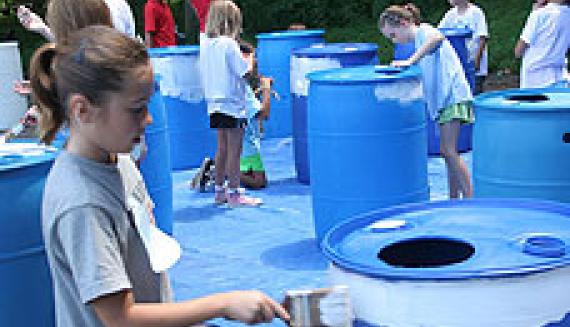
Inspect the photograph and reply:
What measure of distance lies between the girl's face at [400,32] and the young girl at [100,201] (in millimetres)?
3678

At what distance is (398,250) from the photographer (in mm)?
2402

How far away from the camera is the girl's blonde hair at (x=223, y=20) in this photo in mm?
5738

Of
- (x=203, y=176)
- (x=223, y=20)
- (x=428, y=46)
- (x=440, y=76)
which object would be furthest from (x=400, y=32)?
(x=203, y=176)

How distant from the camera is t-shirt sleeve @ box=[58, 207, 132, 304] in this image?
1654 mm

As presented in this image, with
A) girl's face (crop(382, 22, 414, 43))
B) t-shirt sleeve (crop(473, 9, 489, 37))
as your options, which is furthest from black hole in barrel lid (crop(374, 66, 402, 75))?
t-shirt sleeve (crop(473, 9, 489, 37))

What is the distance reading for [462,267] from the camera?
207 cm

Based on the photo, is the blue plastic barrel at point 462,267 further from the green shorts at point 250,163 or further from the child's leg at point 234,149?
the green shorts at point 250,163

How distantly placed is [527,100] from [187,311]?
2662 millimetres

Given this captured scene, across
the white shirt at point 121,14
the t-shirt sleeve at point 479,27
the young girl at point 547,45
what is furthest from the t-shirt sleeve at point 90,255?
the t-shirt sleeve at point 479,27

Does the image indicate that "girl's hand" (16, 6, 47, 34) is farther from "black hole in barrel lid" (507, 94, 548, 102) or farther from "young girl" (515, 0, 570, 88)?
"young girl" (515, 0, 570, 88)

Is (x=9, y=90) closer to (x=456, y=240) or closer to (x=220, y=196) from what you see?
(x=220, y=196)

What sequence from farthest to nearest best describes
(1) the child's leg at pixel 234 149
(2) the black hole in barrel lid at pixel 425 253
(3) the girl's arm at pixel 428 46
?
(1) the child's leg at pixel 234 149, (3) the girl's arm at pixel 428 46, (2) the black hole in barrel lid at pixel 425 253

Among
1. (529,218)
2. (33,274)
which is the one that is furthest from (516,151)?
(33,274)

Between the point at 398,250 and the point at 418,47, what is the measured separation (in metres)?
3.08
